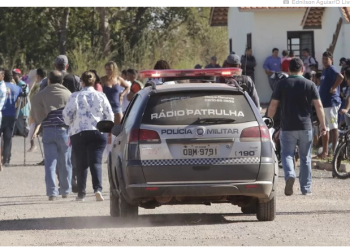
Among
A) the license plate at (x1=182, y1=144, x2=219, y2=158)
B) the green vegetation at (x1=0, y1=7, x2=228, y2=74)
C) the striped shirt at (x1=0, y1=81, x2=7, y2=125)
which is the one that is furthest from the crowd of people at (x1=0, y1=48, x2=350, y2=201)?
the green vegetation at (x1=0, y1=7, x2=228, y2=74)

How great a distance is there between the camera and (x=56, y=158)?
51.1 ft

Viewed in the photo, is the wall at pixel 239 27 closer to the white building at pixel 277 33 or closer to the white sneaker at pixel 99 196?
the white building at pixel 277 33

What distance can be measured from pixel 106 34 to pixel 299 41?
12860 millimetres

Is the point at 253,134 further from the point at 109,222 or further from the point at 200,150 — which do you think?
the point at 109,222

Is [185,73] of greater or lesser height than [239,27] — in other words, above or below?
above

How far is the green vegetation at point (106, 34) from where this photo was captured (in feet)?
171

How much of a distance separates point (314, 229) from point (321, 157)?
31.5 feet

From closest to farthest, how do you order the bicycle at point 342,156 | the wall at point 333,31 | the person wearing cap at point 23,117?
the bicycle at point 342,156
the person wearing cap at point 23,117
the wall at point 333,31

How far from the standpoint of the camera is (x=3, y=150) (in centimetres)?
2208

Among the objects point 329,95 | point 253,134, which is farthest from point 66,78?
point 253,134

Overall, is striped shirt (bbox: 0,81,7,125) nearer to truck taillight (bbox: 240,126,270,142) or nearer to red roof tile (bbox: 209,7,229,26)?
truck taillight (bbox: 240,126,270,142)

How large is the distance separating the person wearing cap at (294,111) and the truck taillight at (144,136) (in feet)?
11.0

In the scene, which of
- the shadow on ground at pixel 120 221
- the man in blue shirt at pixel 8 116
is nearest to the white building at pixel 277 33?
the man in blue shirt at pixel 8 116
